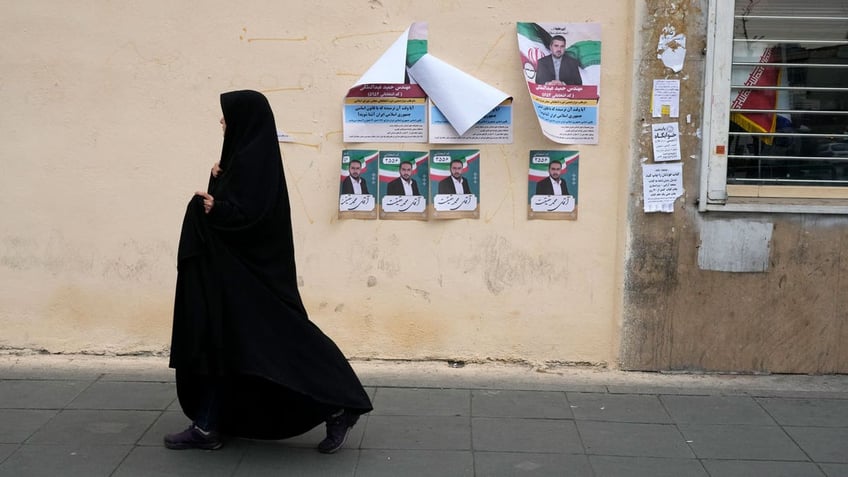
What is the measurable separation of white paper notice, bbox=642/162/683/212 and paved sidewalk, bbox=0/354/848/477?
1093mm

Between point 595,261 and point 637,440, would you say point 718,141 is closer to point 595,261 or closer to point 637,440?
point 595,261

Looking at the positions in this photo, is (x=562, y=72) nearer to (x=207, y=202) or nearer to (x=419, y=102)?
(x=419, y=102)

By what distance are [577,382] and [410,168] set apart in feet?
5.59

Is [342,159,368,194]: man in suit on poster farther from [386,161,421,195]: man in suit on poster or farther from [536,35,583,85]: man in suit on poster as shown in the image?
[536,35,583,85]: man in suit on poster

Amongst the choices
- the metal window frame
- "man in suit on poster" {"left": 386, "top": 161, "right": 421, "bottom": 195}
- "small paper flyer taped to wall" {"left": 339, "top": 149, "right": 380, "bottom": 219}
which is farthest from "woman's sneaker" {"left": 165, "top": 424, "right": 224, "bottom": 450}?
the metal window frame

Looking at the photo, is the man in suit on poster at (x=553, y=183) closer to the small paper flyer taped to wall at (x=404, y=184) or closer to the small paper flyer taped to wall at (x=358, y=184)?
the small paper flyer taped to wall at (x=404, y=184)

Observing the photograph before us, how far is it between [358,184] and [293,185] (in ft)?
1.35

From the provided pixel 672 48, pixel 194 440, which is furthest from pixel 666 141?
pixel 194 440

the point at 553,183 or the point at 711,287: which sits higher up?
the point at 553,183

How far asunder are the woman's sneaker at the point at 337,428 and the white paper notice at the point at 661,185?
7.68 ft

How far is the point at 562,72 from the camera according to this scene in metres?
5.70

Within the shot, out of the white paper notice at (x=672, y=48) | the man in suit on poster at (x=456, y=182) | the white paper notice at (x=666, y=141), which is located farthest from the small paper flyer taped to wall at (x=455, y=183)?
the white paper notice at (x=672, y=48)

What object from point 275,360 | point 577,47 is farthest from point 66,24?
point 577,47

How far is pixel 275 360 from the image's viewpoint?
440cm
